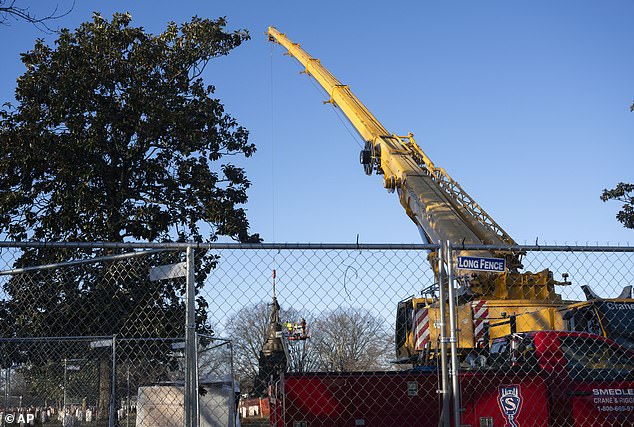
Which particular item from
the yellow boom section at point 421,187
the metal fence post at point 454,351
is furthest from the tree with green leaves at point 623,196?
the metal fence post at point 454,351

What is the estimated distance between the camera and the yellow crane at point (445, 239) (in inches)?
459

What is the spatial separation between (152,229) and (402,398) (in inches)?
463

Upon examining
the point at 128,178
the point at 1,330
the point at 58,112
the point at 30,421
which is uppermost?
the point at 58,112

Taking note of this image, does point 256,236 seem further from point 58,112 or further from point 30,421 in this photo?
point 30,421

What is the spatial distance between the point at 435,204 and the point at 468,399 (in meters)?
10.7

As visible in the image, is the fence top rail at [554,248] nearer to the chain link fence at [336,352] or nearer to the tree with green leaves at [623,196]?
the chain link fence at [336,352]

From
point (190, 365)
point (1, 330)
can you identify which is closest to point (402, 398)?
point (190, 365)

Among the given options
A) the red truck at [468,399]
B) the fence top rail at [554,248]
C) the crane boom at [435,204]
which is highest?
the crane boom at [435,204]

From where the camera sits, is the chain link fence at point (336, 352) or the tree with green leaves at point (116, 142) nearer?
the chain link fence at point (336, 352)

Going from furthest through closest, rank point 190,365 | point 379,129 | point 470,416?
point 379,129 < point 470,416 < point 190,365

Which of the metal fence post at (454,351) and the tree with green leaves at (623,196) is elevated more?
the tree with green leaves at (623,196)

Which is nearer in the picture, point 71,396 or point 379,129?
point 71,396

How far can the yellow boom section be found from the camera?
16.3 meters

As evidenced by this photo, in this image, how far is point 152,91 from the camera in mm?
18719
